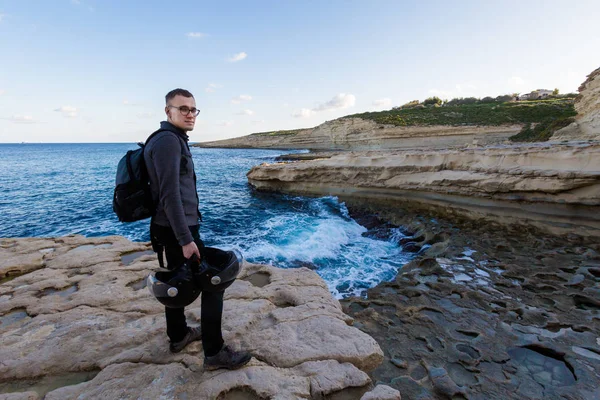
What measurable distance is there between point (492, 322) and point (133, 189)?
512 cm

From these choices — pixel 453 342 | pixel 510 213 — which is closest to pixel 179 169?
pixel 453 342

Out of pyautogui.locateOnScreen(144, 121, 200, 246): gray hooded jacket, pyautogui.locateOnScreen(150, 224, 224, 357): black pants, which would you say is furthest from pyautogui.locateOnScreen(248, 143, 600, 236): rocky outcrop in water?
pyautogui.locateOnScreen(144, 121, 200, 246): gray hooded jacket

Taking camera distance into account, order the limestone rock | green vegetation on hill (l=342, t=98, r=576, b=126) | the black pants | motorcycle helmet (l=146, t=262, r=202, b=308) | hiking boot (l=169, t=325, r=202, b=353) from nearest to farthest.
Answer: motorcycle helmet (l=146, t=262, r=202, b=308) → the black pants → the limestone rock → hiking boot (l=169, t=325, r=202, b=353) → green vegetation on hill (l=342, t=98, r=576, b=126)

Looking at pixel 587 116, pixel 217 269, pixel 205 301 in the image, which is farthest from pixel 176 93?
pixel 587 116

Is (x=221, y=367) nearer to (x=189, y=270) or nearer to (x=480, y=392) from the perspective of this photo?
(x=189, y=270)

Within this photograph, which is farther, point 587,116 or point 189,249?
point 587,116

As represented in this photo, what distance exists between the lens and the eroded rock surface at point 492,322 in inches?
119

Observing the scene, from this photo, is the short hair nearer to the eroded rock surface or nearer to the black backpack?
the black backpack

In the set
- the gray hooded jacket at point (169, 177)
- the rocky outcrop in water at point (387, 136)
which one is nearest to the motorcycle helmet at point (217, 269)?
the gray hooded jacket at point (169, 177)

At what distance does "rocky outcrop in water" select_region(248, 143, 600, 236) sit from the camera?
8.22 meters

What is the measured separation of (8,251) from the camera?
621 centimetres

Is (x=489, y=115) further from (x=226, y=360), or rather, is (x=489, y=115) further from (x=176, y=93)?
(x=226, y=360)

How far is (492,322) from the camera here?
4184 mm

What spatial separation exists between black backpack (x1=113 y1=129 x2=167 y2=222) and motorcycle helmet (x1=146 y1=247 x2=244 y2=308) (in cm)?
54
